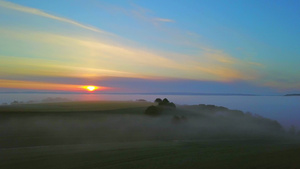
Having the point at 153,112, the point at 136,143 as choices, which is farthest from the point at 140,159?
the point at 153,112

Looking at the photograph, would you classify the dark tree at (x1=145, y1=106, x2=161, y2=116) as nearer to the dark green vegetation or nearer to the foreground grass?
the dark green vegetation

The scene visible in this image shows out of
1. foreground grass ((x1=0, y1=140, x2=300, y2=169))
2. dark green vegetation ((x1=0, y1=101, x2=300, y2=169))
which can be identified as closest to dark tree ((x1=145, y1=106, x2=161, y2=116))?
dark green vegetation ((x1=0, y1=101, x2=300, y2=169))


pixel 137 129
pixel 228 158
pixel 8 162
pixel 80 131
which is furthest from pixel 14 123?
pixel 228 158

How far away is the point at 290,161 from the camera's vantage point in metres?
7.21

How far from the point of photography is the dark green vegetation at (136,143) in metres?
7.26

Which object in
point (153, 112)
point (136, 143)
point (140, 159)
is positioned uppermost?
point (153, 112)

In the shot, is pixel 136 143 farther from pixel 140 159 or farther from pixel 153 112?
pixel 153 112

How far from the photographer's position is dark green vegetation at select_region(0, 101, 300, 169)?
7262 mm

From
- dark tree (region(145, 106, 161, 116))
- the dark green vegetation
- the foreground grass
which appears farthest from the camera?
dark tree (region(145, 106, 161, 116))

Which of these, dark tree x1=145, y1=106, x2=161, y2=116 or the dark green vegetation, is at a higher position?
dark tree x1=145, y1=106, x2=161, y2=116

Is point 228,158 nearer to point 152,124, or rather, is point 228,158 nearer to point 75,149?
point 75,149

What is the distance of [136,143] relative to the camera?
1148 centimetres

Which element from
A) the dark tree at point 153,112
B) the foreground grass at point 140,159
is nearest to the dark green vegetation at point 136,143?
the foreground grass at point 140,159

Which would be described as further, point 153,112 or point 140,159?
point 153,112
